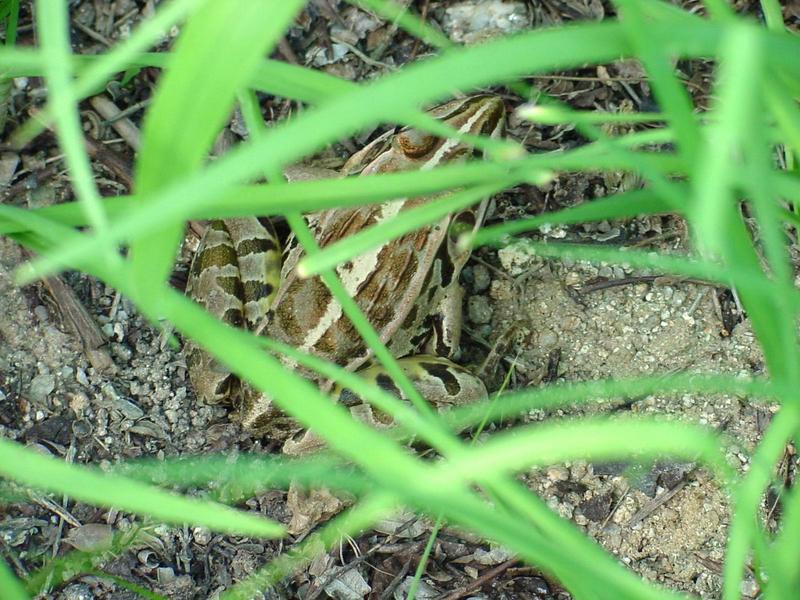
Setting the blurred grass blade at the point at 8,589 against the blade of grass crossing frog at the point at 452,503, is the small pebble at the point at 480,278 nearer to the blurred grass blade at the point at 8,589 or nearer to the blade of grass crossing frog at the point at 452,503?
the blade of grass crossing frog at the point at 452,503

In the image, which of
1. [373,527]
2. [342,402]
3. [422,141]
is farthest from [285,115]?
Result: [373,527]

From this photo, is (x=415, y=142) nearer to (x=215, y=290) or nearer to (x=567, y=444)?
(x=215, y=290)

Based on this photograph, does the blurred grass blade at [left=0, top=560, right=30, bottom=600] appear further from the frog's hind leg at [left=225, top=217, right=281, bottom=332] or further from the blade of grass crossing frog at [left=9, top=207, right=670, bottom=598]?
the frog's hind leg at [left=225, top=217, right=281, bottom=332]

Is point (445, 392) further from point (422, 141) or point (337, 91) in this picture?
point (337, 91)

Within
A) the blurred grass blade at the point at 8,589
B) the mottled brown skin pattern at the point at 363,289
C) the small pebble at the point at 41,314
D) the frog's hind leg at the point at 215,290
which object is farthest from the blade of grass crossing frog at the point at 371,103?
the small pebble at the point at 41,314

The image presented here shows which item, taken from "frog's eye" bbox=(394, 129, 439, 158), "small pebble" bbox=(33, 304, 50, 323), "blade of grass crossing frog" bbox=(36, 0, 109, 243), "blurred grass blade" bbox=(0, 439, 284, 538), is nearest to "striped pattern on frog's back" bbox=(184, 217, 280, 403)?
"small pebble" bbox=(33, 304, 50, 323)

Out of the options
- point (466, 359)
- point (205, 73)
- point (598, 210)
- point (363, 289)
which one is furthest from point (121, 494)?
point (466, 359)
